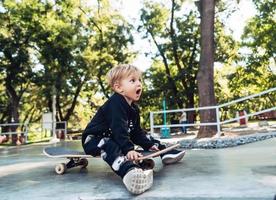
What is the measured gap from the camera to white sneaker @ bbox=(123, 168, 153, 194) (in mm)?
2408

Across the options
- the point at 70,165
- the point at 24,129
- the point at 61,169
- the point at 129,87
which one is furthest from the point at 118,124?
the point at 24,129

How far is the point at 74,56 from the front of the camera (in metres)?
22.9

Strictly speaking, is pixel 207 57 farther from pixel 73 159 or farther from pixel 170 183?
pixel 170 183

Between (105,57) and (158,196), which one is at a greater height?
(105,57)

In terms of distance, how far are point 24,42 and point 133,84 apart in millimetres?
18058

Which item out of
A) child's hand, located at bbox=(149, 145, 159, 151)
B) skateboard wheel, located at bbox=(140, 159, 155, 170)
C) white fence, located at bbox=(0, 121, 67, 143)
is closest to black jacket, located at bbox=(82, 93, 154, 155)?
child's hand, located at bbox=(149, 145, 159, 151)

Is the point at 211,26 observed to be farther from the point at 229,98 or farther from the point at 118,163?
the point at 229,98

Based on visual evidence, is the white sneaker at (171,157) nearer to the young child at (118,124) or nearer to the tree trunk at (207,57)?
the young child at (118,124)

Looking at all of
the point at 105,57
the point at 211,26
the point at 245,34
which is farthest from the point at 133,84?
the point at 245,34

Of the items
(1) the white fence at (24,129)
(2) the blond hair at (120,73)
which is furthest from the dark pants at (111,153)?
(1) the white fence at (24,129)

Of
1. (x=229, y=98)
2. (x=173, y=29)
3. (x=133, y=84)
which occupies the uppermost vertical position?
(x=173, y=29)

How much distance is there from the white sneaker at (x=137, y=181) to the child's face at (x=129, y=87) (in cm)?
87

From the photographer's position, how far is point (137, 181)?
2422 mm

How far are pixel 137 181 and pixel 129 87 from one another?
1.03 metres
